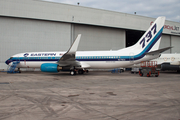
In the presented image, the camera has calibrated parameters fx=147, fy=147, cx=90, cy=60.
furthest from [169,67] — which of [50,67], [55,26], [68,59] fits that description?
[55,26]

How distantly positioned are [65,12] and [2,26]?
1117 cm

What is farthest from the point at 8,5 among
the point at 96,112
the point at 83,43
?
the point at 96,112

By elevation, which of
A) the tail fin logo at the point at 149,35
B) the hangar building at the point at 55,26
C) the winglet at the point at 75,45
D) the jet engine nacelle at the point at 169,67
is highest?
the hangar building at the point at 55,26

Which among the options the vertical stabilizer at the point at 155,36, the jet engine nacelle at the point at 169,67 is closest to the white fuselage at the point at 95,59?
the vertical stabilizer at the point at 155,36

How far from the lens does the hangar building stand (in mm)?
25398

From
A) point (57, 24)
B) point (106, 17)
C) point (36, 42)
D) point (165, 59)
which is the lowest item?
point (165, 59)

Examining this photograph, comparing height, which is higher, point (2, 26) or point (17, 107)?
point (2, 26)

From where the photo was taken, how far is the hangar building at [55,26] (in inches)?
1000

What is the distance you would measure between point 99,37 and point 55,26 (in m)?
9.28

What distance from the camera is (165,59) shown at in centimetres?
2464

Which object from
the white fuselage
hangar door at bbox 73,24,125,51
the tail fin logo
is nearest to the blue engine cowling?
the white fuselage

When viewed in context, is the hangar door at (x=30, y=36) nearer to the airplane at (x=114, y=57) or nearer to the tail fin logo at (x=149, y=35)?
the airplane at (x=114, y=57)

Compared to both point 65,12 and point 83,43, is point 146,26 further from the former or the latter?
point 65,12

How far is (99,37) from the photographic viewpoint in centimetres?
3112
